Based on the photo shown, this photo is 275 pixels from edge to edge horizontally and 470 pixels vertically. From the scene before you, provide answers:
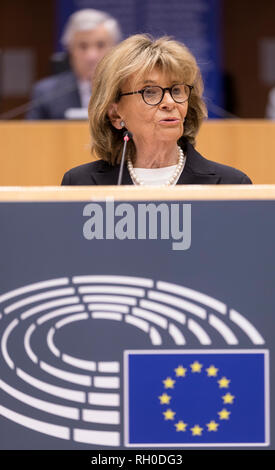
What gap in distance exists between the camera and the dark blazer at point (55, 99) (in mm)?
4148

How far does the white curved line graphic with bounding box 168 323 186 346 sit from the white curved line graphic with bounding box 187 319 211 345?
0.02m

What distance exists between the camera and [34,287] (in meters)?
1.33

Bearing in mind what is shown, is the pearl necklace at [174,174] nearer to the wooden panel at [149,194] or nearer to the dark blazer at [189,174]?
the dark blazer at [189,174]

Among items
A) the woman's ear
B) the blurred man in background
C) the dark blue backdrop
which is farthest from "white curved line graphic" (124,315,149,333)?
the dark blue backdrop

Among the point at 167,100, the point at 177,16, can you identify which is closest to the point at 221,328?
the point at 167,100

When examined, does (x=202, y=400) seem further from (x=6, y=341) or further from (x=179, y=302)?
(x=6, y=341)

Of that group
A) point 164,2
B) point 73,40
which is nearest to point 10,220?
point 73,40

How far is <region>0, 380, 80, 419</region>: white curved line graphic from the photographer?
133cm

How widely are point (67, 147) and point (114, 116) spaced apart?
4.61 feet

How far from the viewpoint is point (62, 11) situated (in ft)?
19.7

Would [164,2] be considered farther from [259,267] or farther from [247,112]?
[259,267]

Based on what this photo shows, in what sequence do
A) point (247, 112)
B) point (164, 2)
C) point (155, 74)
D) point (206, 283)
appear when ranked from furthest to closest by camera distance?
point (247, 112) < point (164, 2) < point (155, 74) < point (206, 283)

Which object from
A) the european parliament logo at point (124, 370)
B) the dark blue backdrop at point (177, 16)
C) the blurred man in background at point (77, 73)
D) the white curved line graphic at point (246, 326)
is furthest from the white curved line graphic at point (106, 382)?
the dark blue backdrop at point (177, 16)

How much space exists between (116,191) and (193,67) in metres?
0.79
